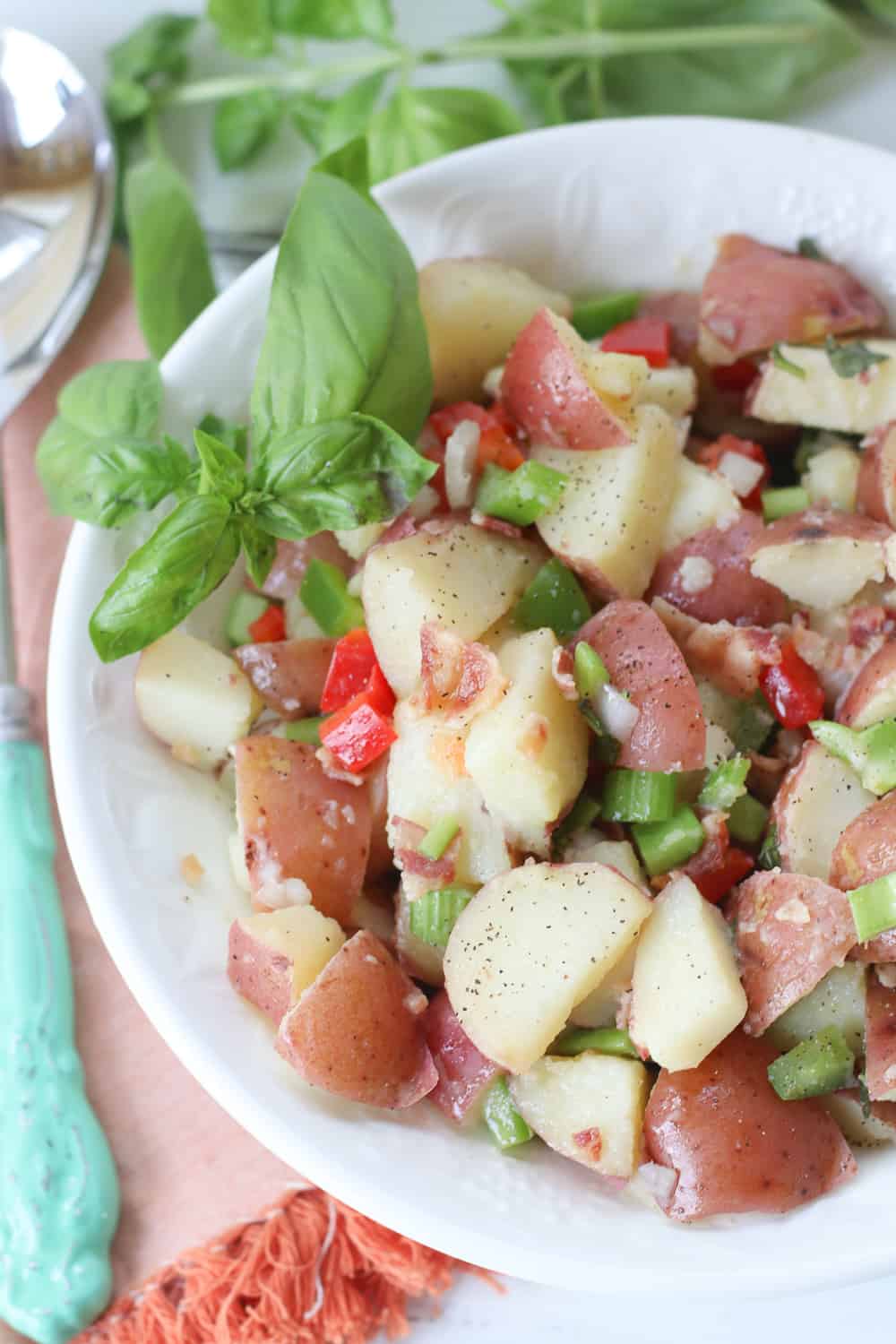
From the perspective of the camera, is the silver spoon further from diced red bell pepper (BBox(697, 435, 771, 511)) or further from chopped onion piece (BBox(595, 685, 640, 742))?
diced red bell pepper (BBox(697, 435, 771, 511))

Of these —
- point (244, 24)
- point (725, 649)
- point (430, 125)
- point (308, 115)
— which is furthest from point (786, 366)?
point (244, 24)

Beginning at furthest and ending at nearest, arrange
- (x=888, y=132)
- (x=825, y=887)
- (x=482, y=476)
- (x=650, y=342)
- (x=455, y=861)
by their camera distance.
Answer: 1. (x=888, y=132)
2. (x=650, y=342)
3. (x=482, y=476)
4. (x=455, y=861)
5. (x=825, y=887)

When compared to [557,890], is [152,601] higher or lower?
higher

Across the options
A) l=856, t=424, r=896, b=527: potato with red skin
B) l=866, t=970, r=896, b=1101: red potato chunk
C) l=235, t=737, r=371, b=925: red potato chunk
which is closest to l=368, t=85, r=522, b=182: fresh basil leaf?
l=856, t=424, r=896, b=527: potato with red skin

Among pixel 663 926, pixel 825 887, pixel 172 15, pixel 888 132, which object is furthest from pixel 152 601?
pixel 888 132

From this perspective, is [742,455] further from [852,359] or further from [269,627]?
[269,627]

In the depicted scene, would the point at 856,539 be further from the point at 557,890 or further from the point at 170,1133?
the point at 170,1133

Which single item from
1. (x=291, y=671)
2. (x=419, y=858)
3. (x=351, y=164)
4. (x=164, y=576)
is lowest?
(x=419, y=858)
